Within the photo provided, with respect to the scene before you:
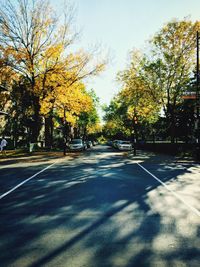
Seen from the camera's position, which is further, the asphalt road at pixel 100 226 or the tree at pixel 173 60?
the tree at pixel 173 60

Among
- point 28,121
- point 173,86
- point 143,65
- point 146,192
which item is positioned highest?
point 143,65

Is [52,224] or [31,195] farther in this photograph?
[31,195]

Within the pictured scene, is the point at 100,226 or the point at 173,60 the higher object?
the point at 173,60

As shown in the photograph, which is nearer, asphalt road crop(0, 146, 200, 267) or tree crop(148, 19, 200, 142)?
asphalt road crop(0, 146, 200, 267)

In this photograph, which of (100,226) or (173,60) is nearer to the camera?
(100,226)

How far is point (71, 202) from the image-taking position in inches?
285

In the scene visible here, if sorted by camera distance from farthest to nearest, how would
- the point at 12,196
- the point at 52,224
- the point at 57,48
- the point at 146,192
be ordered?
1. the point at 57,48
2. the point at 146,192
3. the point at 12,196
4. the point at 52,224

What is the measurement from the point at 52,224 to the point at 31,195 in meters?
3.00

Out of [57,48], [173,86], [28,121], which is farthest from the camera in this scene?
[28,121]

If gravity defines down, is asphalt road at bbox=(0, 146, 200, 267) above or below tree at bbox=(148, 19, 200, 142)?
below

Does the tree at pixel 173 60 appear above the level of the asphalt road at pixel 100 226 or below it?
above

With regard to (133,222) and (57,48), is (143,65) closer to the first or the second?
(57,48)

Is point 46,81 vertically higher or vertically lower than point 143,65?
lower

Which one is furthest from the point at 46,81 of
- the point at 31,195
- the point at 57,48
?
the point at 31,195
